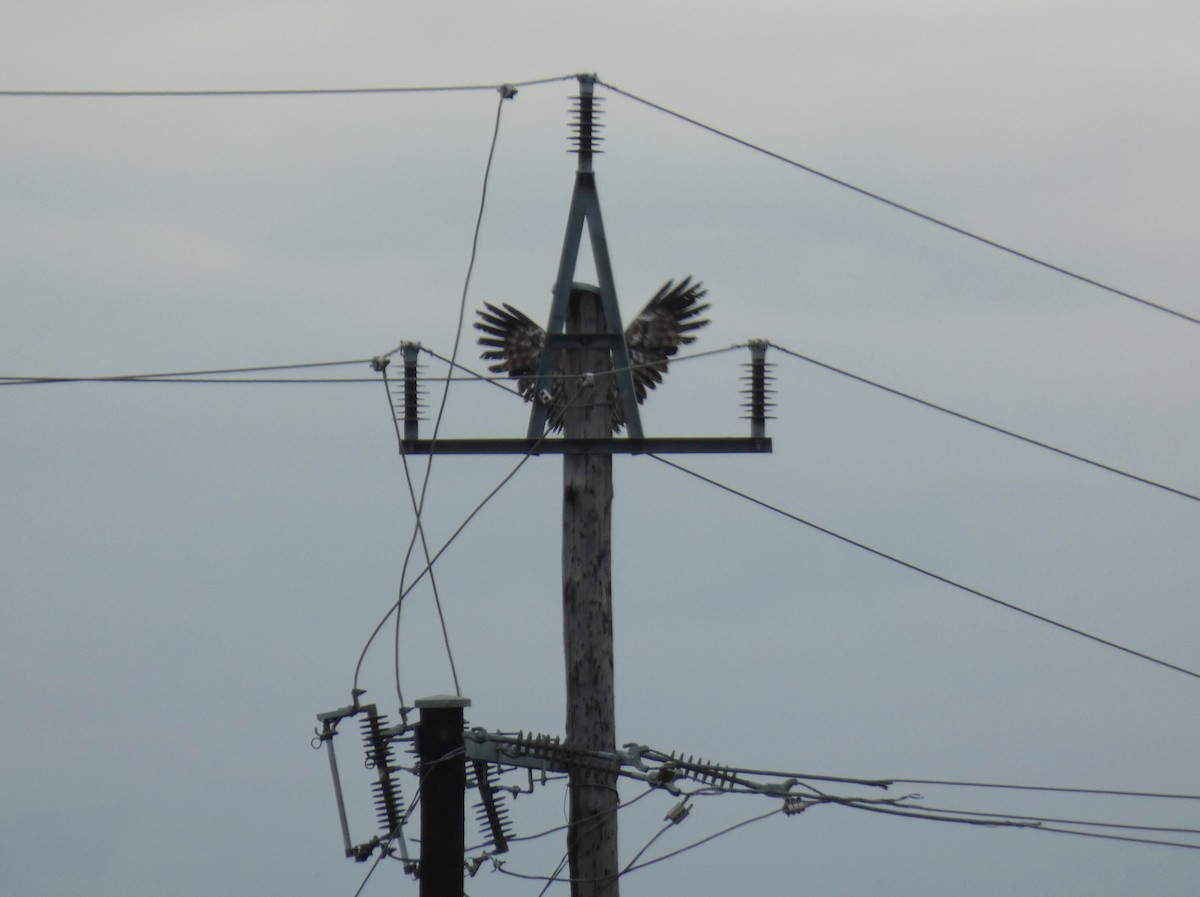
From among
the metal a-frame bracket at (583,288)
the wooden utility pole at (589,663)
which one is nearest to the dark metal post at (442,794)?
the wooden utility pole at (589,663)

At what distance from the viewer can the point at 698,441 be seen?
37.1ft

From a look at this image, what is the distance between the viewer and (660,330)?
1186 cm

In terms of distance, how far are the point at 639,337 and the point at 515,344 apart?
73 centimetres

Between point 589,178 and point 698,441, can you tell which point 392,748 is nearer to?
point 698,441

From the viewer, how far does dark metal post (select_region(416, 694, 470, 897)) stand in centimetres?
1021

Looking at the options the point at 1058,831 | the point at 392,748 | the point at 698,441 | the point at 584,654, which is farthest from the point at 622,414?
the point at 1058,831

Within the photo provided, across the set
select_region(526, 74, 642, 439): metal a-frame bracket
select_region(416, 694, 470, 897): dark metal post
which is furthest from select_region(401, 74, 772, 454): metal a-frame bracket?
select_region(416, 694, 470, 897): dark metal post

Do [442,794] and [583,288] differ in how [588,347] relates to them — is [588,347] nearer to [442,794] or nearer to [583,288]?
[583,288]

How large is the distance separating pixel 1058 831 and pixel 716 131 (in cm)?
496

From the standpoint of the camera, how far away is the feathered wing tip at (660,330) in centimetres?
1178

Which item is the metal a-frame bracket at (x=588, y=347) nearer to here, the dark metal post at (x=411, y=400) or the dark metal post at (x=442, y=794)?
the dark metal post at (x=411, y=400)


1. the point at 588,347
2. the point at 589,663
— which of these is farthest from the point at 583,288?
the point at 589,663

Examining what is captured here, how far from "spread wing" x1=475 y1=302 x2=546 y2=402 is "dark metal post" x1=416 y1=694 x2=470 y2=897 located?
6.84 ft

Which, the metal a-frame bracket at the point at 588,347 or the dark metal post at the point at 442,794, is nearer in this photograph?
the dark metal post at the point at 442,794
